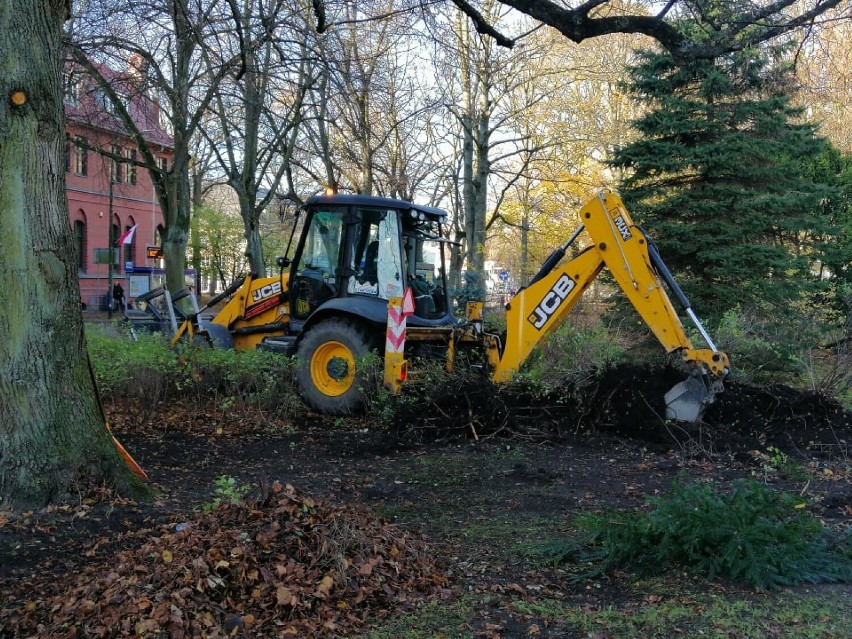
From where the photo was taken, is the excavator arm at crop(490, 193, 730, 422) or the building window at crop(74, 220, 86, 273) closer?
the excavator arm at crop(490, 193, 730, 422)

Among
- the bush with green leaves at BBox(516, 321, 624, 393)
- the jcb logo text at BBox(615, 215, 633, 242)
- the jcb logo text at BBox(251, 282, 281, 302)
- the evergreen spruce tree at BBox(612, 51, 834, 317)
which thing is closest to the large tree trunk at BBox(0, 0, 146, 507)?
the bush with green leaves at BBox(516, 321, 624, 393)

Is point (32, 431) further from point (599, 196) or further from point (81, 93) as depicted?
point (81, 93)

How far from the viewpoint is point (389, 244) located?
11.8 metres

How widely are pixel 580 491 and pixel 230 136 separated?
1926cm

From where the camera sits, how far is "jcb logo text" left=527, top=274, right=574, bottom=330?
10531 mm

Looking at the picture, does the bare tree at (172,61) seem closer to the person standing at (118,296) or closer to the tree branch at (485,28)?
the tree branch at (485,28)

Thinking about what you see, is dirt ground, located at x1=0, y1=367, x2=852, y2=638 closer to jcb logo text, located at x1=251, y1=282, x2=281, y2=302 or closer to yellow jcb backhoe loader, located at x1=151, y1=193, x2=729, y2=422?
yellow jcb backhoe loader, located at x1=151, y1=193, x2=729, y2=422

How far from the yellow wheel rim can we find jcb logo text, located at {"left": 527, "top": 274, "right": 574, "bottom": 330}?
96.1 inches

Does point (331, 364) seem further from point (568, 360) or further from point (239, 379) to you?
point (568, 360)

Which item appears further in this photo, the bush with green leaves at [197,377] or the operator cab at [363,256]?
the operator cab at [363,256]

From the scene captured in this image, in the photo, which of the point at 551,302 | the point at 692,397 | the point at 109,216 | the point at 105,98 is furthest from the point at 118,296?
the point at 692,397

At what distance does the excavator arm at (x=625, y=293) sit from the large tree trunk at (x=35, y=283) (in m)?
5.64

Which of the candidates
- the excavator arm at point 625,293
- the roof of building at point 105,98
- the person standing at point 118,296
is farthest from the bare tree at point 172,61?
the person standing at point 118,296

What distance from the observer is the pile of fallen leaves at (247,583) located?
4012 millimetres
